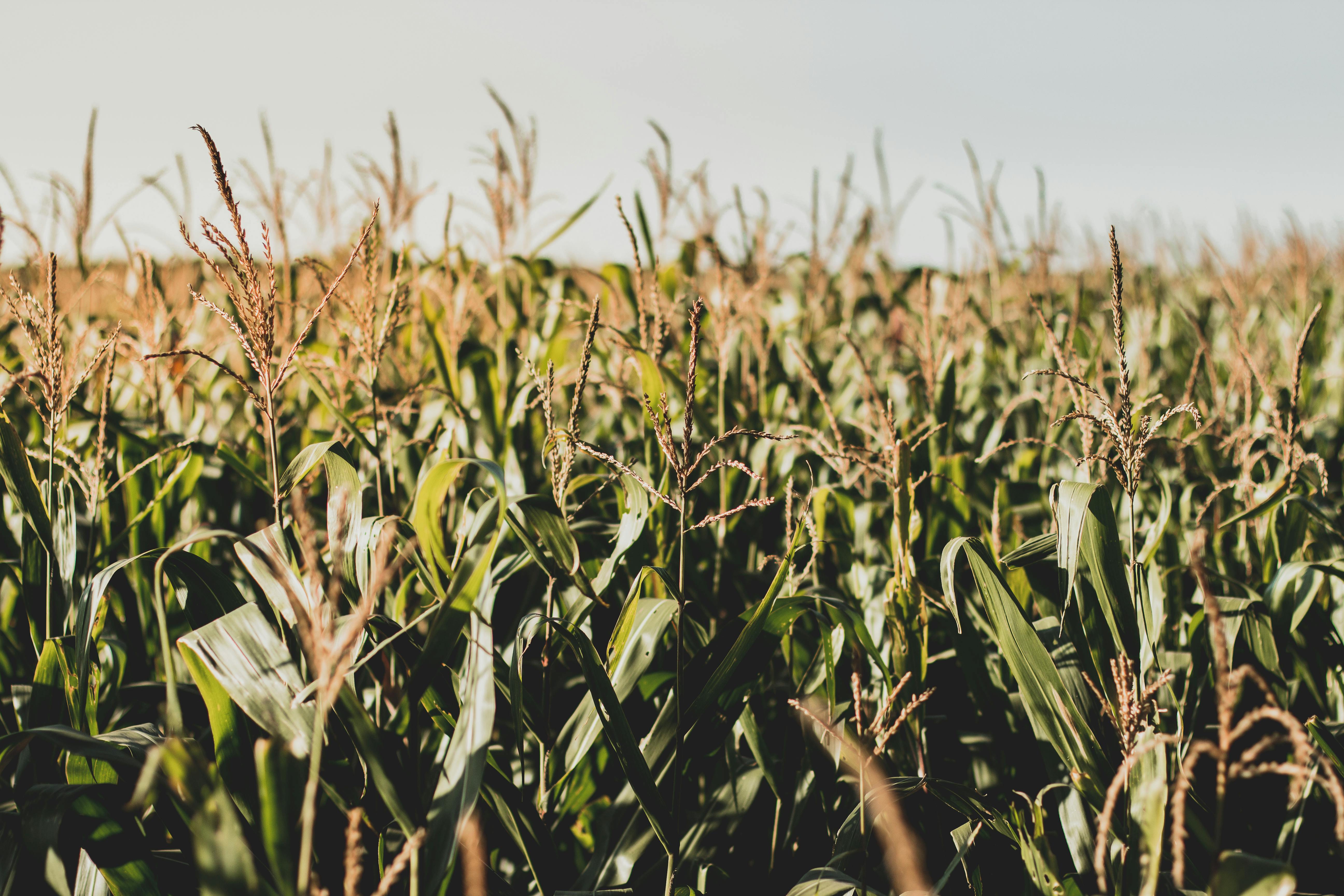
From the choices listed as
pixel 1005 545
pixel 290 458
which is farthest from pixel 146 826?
pixel 1005 545

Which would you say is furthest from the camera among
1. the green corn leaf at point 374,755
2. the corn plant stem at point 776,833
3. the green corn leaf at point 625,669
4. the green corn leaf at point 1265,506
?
the green corn leaf at point 1265,506

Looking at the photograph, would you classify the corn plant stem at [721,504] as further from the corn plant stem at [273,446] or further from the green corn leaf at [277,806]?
the green corn leaf at [277,806]

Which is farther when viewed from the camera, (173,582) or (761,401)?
(761,401)

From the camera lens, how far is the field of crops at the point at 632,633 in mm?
929

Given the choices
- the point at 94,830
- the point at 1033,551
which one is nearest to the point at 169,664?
the point at 94,830

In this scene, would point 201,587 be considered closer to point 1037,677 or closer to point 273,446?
point 273,446

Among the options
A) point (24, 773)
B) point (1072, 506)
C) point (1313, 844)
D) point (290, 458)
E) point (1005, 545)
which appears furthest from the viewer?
point (290, 458)

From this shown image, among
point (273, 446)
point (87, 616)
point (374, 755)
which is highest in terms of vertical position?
point (273, 446)

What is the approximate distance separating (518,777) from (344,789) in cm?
40

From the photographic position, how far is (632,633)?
122 centimetres

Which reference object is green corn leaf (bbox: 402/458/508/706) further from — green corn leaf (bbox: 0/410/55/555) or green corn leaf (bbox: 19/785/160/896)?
green corn leaf (bbox: 0/410/55/555)

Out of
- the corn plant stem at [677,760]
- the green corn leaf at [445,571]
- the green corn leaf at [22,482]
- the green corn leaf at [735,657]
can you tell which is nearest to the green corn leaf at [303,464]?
the green corn leaf at [445,571]

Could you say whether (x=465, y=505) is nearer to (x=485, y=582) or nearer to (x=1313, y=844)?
(x=485, y=582)

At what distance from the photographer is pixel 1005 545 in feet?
6.50
